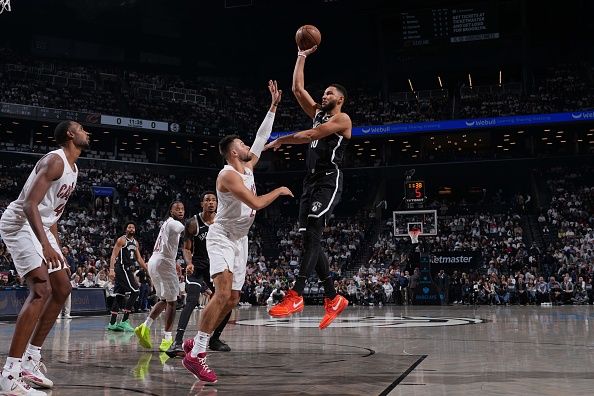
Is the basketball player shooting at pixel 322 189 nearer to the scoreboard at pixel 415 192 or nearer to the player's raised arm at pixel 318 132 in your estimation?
the player's raised arm at pixel 318 132

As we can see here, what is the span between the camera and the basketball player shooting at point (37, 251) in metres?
4.59

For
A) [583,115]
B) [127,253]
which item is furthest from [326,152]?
[583,115]

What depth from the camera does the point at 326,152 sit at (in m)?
6.19

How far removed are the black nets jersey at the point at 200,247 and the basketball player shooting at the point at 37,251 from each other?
2.64 meters

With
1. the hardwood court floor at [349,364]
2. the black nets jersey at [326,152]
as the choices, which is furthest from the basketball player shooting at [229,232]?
the black nets jersey at [326,152]

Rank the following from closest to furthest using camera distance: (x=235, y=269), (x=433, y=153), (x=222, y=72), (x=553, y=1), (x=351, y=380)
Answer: (x=351, y=380) < (x=235, y=269) < (x=553, y=1) < (x=433, y=153) < (x=222, y=72)

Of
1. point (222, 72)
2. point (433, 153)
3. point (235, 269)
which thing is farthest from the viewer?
point (222, 72)

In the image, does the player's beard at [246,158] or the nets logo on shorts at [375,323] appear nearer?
the player's beard at [246,158]

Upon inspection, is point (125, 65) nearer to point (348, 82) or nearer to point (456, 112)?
point (348, 82)

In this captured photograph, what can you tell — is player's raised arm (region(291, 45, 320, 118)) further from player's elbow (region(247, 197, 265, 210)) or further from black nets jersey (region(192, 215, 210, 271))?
black nets jersey (region(192, 215, 210, 271))

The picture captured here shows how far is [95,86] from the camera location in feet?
119

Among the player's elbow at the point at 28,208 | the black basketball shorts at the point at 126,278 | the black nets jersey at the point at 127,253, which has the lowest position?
the black basketball shorts at the point at 126,278

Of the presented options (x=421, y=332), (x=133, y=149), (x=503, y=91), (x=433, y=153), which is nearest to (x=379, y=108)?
(x=433, y=153)

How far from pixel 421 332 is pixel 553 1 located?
29980 millimetres
